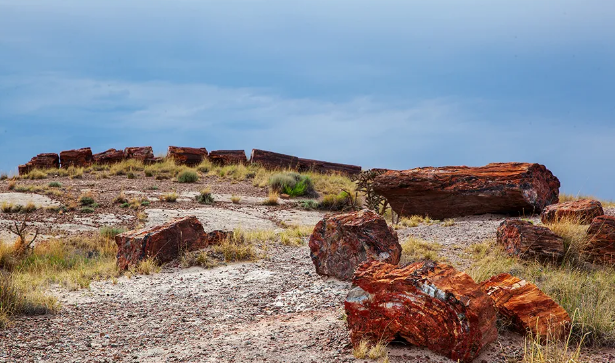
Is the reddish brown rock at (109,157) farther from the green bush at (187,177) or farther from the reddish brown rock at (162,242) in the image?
the reddish brown rock at (162,242)

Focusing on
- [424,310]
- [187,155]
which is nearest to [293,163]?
[187,155]

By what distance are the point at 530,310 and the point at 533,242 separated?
3446 millimetres

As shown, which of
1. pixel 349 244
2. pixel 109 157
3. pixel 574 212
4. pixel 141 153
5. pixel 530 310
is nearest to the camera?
pixel 530 310

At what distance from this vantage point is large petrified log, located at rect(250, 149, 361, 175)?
28.3m

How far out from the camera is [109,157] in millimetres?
28203

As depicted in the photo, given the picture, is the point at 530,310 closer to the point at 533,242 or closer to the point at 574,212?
the point at 533,242

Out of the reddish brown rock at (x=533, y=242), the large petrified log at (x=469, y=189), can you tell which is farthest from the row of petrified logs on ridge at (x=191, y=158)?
the reddish brown rock at (x=533, y=242)

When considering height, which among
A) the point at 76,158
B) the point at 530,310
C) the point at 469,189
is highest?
the point at 76,158

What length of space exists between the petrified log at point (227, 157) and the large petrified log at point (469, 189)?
600 inches

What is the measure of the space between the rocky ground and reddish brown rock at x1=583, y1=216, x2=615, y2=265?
1871mm

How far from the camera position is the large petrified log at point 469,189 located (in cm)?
1304

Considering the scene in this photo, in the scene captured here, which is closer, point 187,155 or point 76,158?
point 76,158

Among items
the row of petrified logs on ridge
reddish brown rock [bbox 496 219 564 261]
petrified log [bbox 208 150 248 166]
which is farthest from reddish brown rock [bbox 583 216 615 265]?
petrified log [bbox 208 150 248 166]

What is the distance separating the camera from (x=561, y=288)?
670cm
